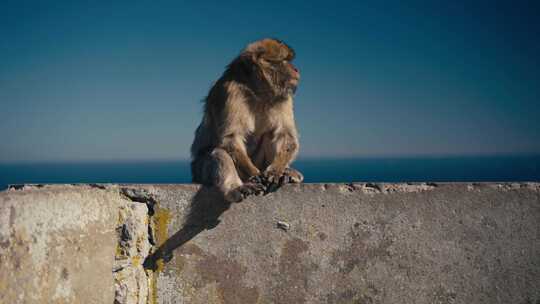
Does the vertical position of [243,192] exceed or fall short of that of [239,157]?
it falls short

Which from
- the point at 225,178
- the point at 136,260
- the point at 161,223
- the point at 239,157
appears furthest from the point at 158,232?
the point at 239,157

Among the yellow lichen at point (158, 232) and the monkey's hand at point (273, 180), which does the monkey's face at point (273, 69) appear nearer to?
the monkey's hand at point (273, 180)

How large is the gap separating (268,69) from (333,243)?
1520 millimetres

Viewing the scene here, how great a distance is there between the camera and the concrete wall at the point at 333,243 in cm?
251

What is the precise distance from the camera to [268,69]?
3.57 metres

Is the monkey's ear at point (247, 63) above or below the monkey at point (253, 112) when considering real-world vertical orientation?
above

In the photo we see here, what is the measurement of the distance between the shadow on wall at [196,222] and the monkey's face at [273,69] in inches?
46.7

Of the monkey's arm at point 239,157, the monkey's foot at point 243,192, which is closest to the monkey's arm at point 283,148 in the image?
the monkey's arm at point 239,157

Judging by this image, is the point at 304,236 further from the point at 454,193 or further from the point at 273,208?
the point at 454,193

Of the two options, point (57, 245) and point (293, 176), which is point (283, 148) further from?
point (57, 245)

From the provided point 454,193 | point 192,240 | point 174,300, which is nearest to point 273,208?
point 192,240

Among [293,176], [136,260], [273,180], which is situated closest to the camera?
[136,260]

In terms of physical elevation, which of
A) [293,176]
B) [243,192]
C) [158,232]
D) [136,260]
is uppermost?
[293,176]

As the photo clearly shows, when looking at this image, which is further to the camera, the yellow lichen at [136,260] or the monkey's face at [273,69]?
the monkey's face at [273,69]
